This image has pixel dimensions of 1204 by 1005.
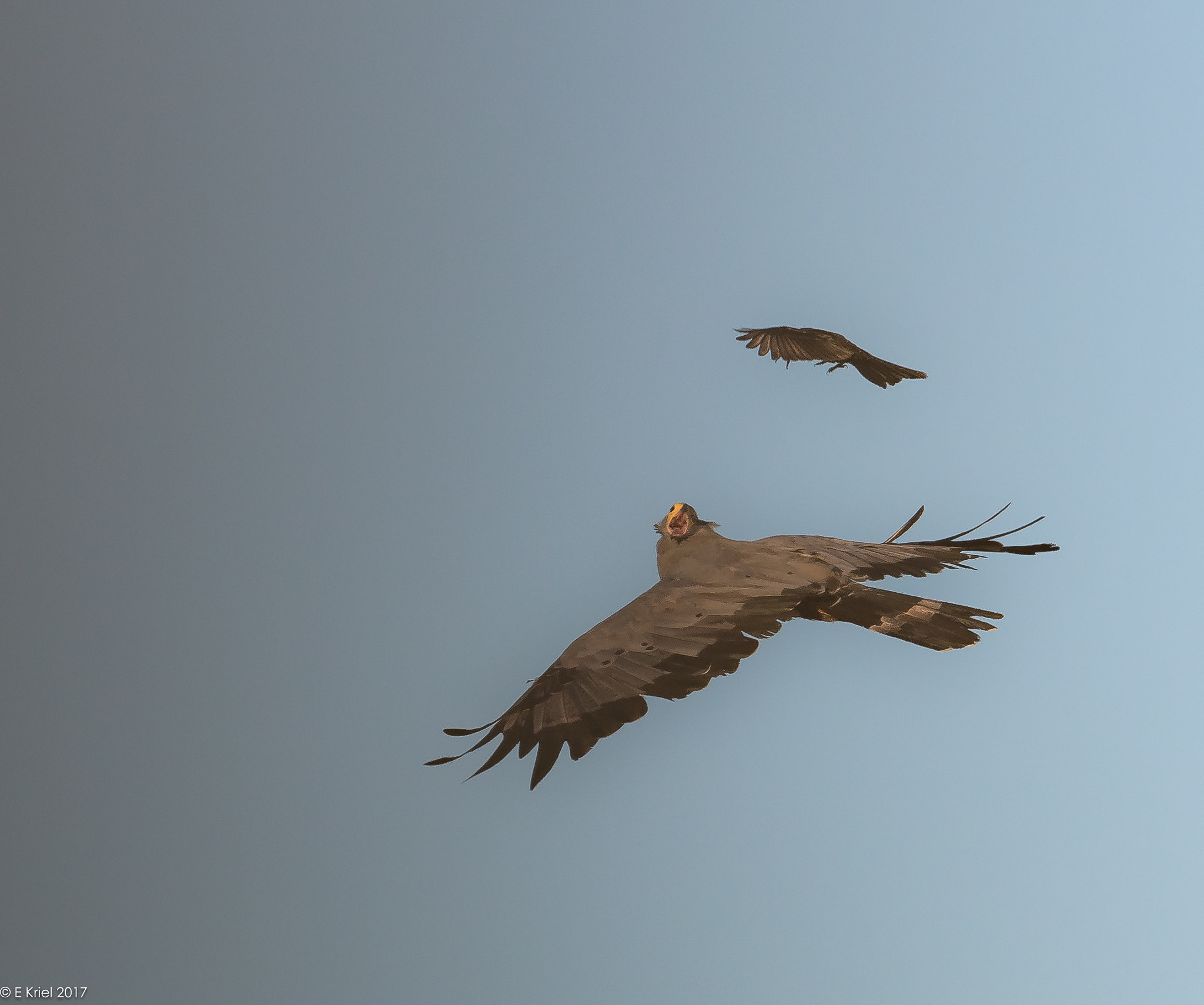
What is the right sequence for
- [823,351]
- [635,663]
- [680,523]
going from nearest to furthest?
[635,663] → [680,523] → [823,351]

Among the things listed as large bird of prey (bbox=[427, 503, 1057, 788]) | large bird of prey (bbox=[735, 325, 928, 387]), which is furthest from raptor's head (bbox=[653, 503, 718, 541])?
large bird of prey (bbox=[735, 325, 928, 387])

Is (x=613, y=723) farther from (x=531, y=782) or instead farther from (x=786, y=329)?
(x=786, y=329)

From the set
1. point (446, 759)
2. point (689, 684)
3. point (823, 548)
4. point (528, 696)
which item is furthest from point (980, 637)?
point (446, 759)

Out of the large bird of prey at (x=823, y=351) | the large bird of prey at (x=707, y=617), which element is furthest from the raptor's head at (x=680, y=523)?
Result: the large bird of prey at (x=823, y=351)

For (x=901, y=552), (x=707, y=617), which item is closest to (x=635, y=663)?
(x=707, y=617)

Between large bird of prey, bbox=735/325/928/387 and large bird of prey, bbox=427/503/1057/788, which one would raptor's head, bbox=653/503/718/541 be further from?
large bird of prey, bbox=735/325/928/387

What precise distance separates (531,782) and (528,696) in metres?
0.55

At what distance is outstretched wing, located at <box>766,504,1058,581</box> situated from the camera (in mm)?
6148

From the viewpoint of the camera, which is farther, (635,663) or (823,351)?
(823,351)

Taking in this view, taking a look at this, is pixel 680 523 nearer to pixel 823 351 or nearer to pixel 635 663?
pixel 635 663

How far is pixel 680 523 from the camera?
6.08 metres

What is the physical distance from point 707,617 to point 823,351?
2.21m

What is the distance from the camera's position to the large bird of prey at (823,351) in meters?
6.92

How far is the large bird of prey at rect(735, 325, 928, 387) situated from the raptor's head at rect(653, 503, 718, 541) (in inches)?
59.3
